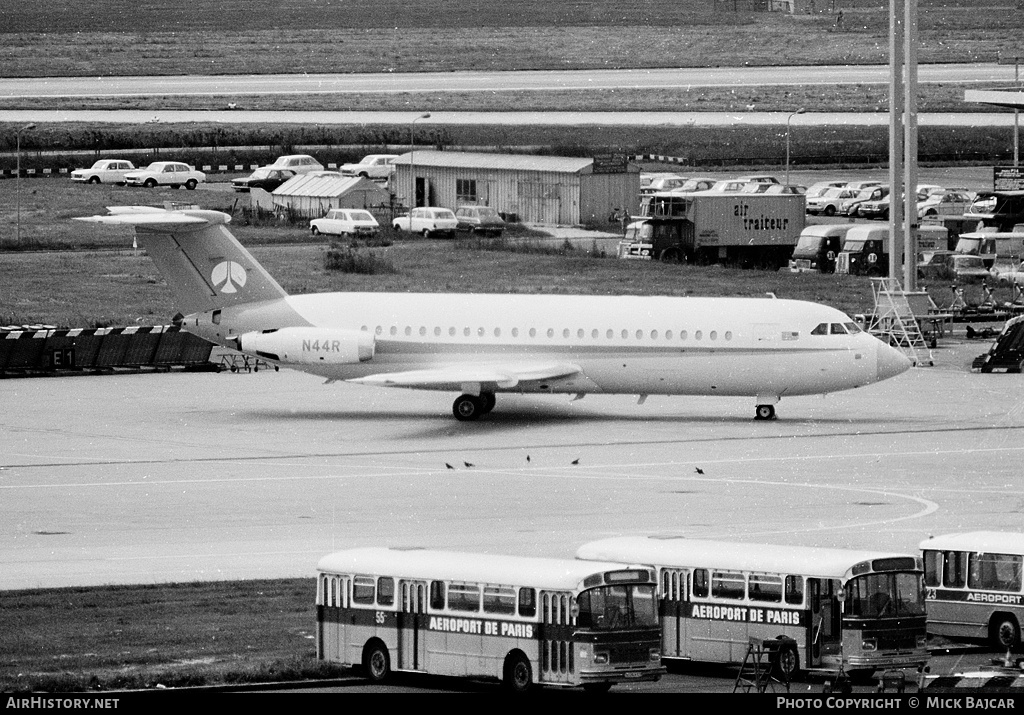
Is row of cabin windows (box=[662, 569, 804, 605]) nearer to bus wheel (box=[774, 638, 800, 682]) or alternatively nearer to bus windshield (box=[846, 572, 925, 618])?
bus wheel (box=[774, 638, 800, 682])

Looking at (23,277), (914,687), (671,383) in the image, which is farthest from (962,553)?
(23,277)

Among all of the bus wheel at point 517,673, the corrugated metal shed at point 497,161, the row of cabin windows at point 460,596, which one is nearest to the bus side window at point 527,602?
the row of cabin windows at point 460,596

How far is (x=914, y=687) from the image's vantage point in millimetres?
22078

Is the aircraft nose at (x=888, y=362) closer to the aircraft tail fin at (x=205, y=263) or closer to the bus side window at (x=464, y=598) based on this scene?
the aircraft tail fin at (x=205, y=263)

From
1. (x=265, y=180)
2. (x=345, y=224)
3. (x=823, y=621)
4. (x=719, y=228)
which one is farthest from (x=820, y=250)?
(x=823, y=621)

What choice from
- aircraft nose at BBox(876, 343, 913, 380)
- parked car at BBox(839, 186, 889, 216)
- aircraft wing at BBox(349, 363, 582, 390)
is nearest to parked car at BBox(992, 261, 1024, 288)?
parked car at BBox(839, 186, 889, 216)

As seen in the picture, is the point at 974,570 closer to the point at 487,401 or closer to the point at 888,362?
the point at 888,362

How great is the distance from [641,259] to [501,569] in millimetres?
58832

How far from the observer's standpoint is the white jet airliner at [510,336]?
156 ft

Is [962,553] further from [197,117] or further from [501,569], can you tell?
[197,117]

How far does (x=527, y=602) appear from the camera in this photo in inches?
870

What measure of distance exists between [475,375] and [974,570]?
2266cm

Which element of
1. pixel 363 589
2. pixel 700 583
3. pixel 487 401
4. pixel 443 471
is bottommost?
pixel 443 471

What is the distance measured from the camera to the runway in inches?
1307
